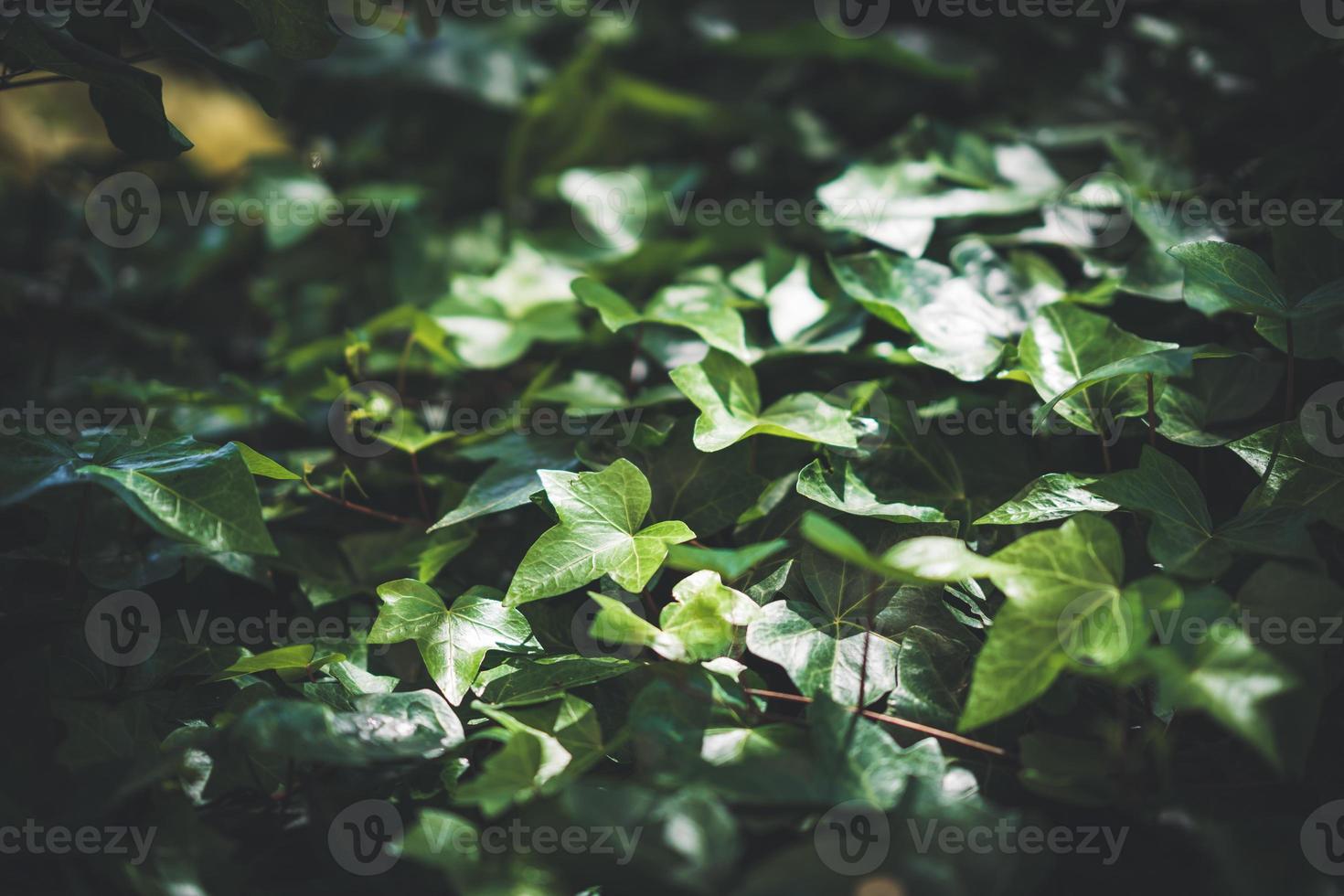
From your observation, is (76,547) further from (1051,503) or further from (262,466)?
(1051,503)

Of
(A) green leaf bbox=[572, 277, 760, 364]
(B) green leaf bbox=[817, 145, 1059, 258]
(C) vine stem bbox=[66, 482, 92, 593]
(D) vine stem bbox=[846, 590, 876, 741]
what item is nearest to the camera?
(D) vine stem bbox=[846, 590, 876, 741]

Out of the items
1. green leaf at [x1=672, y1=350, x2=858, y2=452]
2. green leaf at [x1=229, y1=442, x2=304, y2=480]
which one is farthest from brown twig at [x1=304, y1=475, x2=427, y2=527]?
green leaf at [x1=672, y1=350, x2=858, y2=452]

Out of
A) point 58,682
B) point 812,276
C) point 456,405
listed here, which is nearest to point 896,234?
point 812,276

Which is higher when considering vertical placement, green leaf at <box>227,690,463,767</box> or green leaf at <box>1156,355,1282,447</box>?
green leaf at <box>1156,355,1282,447</box>

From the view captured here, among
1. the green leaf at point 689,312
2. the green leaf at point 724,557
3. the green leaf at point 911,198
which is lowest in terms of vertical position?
the green leaf at point 724,557

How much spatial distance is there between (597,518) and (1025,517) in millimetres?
388

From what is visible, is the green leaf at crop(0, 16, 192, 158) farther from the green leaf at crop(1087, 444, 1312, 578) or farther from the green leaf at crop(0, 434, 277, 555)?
the green leaf at crop(1087, 444, 1312, 578)

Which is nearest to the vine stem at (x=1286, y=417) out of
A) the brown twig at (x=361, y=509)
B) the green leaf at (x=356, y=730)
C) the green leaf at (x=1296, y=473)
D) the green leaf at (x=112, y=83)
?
the green leaf at (x=1296, y=473)

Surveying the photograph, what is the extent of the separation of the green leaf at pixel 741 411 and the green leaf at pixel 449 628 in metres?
0.25

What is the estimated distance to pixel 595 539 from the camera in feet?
2.44

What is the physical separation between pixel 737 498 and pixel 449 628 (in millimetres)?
310

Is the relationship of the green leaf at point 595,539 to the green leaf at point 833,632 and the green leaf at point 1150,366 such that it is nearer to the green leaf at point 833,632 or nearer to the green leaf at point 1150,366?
the green leaf at point 833,632

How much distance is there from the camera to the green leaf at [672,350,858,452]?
784 millimetres

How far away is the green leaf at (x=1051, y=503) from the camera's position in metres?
0.71
